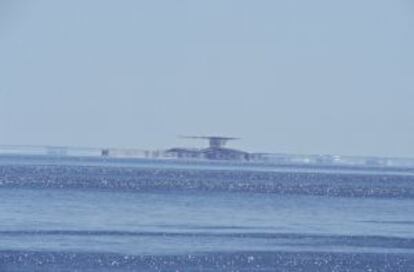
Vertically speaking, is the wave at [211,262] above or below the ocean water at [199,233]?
below

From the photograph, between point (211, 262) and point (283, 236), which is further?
point (283, 236)

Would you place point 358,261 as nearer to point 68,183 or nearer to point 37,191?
point 37,191

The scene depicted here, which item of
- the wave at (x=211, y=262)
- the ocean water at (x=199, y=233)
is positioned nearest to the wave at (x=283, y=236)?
the ocean water at (x=199, y=233)

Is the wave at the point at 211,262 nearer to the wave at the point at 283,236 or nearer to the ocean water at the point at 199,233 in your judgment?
the ocean water at the point at 199,233

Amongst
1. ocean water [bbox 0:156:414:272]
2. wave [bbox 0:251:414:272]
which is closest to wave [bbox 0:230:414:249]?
ocean water [bbox 0:156:414:272]

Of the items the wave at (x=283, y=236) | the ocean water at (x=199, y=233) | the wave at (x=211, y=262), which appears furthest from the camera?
the wave at (x=283, y=236)

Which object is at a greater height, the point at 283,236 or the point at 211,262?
the point at 283,236

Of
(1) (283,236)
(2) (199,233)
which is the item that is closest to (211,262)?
(2) (199,233)

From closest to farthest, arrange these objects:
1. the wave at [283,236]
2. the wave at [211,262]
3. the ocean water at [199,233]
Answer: the wave at [211,262] → the ocean water at [199,233] → the wave at [283,236]

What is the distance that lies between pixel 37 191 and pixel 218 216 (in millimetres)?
27531

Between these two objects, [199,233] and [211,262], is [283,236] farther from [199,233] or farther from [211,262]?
[211,262]

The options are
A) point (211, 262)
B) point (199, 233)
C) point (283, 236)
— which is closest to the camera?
point (211, 262)

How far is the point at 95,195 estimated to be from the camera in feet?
300

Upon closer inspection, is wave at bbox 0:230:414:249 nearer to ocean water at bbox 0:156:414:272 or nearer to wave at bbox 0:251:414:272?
ocean water at bbox 0:156:414:272
